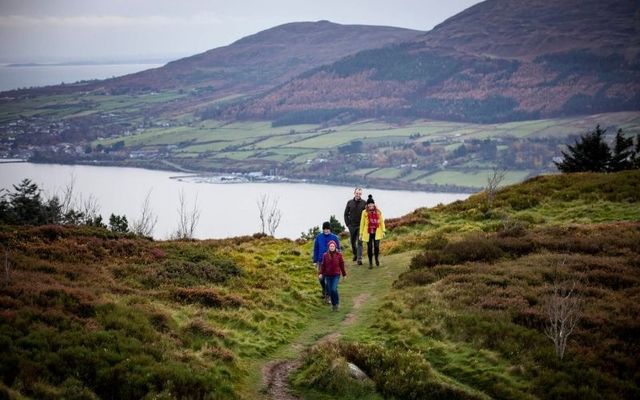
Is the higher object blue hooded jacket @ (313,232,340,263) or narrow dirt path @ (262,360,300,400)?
blue hooded jacket @ (313,232,340,263)

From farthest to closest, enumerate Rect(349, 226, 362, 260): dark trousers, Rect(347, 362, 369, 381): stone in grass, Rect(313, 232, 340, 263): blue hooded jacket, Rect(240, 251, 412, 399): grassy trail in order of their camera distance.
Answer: Rect(349, 226, 362, 260): dark trousers, Rect(313, 232, 340, 263): blue hooded jacket, Rect(240, 251, 412, 399): grassy trail, Rect(347, 362, 369, 381): stone in grass

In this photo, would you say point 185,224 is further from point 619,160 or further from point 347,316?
point 347,316

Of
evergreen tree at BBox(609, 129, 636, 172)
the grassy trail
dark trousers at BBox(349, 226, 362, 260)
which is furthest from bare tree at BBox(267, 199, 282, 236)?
evergreen tree at BBox(609, 129, 636, 172)

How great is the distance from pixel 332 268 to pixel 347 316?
5.31ft

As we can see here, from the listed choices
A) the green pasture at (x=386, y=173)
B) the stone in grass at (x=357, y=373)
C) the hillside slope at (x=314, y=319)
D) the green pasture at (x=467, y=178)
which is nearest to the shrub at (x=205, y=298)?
the hillside slope at (x=314, y=319)

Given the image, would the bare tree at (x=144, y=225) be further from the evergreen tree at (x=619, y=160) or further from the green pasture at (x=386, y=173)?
the green pasture at (x=386, y=173)

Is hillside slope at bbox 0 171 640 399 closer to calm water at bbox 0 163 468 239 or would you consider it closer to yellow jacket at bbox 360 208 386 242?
yellow jacket at bbox 360 208 386 242

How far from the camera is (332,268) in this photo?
790 inches

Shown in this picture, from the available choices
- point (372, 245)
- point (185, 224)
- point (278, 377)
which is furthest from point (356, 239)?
point (185, 224)

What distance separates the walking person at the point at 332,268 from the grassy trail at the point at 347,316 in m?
0.71

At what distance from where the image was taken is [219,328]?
671 inches

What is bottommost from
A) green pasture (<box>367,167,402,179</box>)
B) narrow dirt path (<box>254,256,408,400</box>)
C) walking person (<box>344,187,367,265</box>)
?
narrow dirt path (<box>254,256,408,400</box>)

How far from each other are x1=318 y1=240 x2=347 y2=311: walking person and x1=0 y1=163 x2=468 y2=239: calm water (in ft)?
267

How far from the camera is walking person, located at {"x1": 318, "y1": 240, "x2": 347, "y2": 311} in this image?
65.7 feet
